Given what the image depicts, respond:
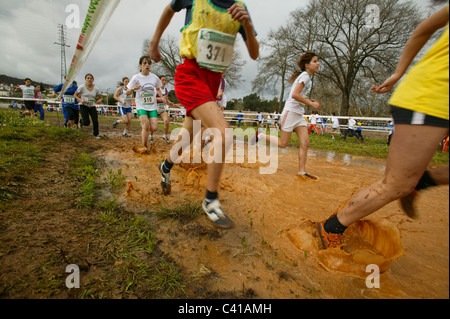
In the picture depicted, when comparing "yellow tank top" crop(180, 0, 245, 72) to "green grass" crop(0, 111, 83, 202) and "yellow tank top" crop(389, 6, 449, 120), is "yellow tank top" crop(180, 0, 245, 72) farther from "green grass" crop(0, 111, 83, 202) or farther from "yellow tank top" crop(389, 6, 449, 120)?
"green grass" crop(0, 111, 83, 202)

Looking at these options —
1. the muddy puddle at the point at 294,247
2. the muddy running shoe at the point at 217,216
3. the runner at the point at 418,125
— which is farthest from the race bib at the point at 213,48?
the muddy puddle at the point at 294,247

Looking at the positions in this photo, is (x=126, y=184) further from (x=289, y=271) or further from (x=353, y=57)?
(x=353, y=57)

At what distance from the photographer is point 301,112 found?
4.03 m

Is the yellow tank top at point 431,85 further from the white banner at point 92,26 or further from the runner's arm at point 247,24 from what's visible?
the white banner at point 92,26

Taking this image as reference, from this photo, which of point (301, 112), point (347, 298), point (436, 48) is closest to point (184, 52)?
point (436, 48)

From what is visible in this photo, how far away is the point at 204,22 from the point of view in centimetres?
185

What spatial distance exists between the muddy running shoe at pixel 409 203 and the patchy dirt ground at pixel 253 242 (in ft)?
0.23

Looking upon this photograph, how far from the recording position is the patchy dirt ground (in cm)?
131

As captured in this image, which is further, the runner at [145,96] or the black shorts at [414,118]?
the runner at [145,96]

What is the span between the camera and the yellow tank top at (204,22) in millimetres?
1844

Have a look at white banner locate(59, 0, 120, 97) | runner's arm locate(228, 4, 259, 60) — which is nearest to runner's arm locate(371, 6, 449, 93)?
runner's arm locate(228, 4, 259, 60)

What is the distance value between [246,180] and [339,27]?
20247mm

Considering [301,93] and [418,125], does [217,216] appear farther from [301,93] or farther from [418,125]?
[301,93]

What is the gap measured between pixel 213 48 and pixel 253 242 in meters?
1.72
